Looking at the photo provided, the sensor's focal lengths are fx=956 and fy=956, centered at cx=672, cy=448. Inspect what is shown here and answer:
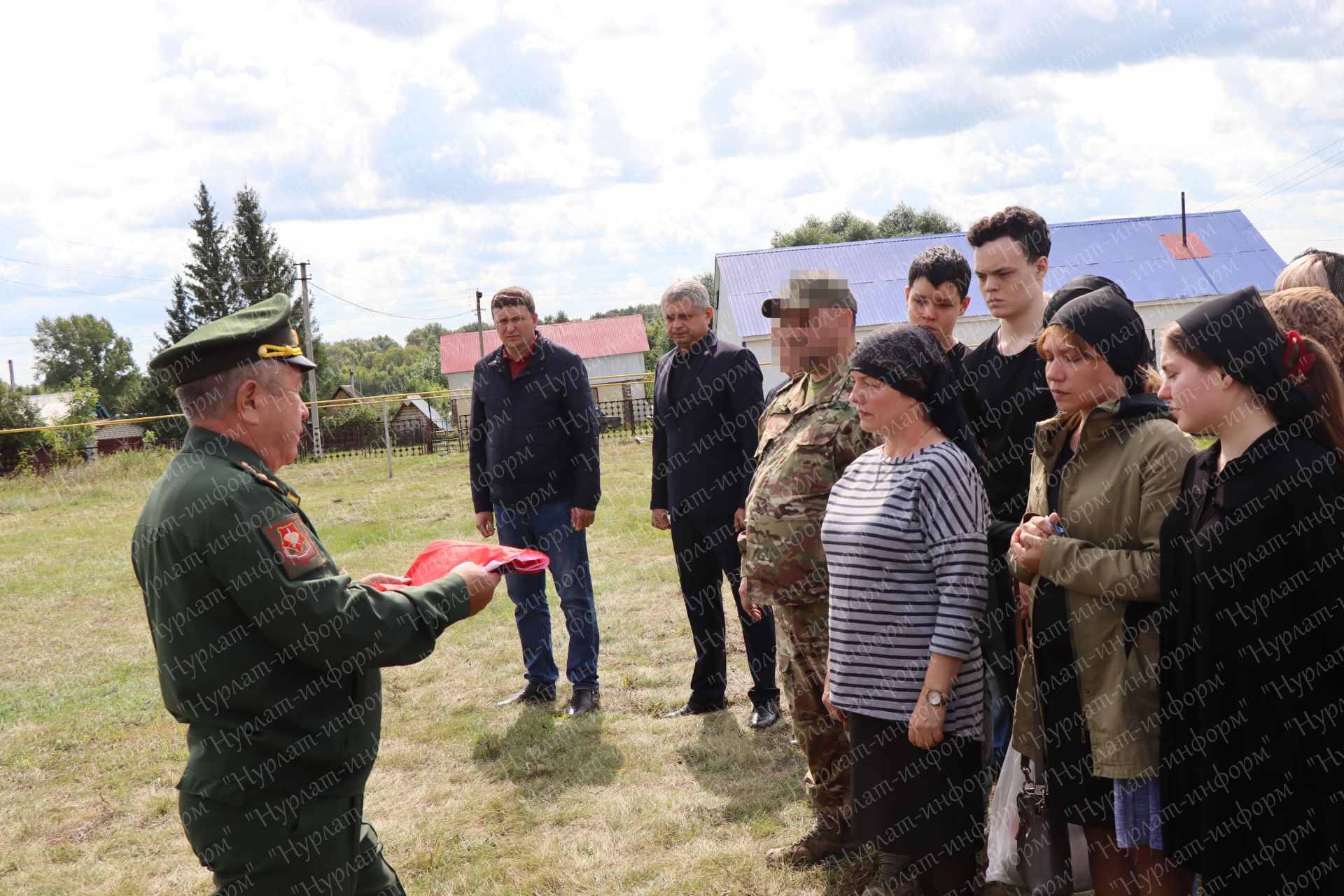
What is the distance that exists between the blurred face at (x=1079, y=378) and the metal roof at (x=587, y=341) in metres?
51.9

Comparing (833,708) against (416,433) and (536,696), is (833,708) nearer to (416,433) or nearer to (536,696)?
(536,696)

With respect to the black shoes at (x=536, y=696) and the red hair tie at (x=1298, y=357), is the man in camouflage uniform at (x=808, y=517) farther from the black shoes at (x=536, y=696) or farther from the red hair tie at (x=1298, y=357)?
the black shoes at (x=536, y=696)

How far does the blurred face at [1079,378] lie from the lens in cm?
242

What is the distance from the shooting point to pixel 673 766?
453cm

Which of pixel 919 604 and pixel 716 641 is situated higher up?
pixel 919 604

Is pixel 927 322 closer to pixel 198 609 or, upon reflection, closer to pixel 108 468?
pixel 198 609

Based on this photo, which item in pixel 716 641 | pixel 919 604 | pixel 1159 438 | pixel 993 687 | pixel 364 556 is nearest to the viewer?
pixel 1159 438

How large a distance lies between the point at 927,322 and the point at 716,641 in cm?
219

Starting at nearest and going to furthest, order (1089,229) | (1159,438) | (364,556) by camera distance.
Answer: (1159,438), (364,556), (1089,229)

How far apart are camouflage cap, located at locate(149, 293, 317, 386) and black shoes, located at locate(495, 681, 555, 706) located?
12.0ft

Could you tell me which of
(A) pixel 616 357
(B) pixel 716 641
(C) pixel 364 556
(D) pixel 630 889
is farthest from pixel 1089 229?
(A) pixel 616 357

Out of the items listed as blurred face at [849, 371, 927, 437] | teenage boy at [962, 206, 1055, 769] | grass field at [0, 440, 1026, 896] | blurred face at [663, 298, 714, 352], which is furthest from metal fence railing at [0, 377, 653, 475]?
blurred face at [849, 371, 927, 437]

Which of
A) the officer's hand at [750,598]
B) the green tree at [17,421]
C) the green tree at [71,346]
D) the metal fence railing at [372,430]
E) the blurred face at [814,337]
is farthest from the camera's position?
the green tree at [71,346]

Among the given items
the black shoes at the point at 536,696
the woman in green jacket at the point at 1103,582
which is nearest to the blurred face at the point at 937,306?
the woman in green jacket at the point at 1103,582
